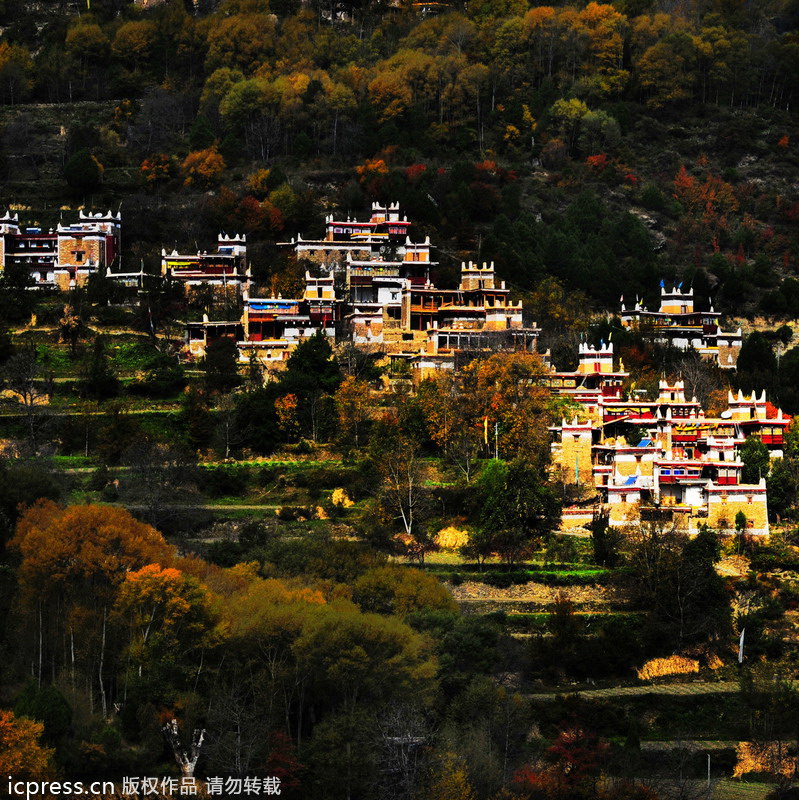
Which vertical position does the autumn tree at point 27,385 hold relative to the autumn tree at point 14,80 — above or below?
below

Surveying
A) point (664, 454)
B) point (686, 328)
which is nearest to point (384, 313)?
point (686, 328)

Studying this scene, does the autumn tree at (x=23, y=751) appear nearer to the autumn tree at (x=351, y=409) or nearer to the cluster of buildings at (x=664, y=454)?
the cluster of buildings at (x=664, y=454)

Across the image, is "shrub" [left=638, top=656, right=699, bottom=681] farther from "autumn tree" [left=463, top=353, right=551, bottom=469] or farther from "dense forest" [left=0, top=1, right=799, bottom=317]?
"dense forest" [left=0, top=1, right=799, bottom=317]

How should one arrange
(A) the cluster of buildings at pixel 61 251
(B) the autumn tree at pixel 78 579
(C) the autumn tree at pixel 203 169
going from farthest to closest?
(C) the autumn tree at pixel 203 169 → (A) the cluster of buildings at pixel 61 251 → (B) the autumn tree at pixel 78 579

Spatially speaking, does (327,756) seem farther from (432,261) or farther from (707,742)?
(432,261)

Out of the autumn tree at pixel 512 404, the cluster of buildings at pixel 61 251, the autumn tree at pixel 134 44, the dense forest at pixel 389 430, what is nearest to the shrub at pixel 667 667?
the dense forest at pixel 389 430

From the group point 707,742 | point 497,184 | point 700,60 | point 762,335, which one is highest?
point 700,60

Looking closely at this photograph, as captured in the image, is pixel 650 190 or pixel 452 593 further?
pixel 650 190

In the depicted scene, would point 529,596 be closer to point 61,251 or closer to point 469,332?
point 469,332

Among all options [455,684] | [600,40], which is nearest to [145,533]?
[455,684]
